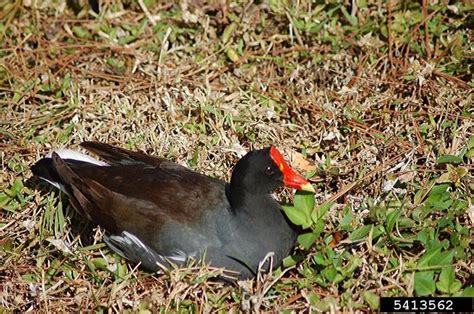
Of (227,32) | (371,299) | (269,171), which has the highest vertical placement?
(227,32)

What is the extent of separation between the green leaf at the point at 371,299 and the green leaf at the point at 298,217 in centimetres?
41

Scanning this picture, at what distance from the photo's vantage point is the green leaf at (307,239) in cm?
343

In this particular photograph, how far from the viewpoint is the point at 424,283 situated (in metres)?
3.21

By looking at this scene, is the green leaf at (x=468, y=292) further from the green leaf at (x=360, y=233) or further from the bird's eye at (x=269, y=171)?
the bird's eye at (x=269, y=171)

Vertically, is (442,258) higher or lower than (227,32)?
lower

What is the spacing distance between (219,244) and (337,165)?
91 centimetres

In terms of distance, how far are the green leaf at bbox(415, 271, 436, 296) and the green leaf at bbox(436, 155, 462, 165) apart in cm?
73

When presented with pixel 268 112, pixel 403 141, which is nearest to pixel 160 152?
pixel 268 112

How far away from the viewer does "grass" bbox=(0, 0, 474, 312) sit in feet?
11.3

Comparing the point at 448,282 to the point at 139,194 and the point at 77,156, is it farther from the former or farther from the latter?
the point at 77,156

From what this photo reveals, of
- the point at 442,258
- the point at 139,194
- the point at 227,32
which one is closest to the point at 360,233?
the point at 442,258

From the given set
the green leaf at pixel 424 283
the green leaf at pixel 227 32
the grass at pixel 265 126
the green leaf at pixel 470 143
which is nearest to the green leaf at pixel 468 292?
the grass at pixel 265 126

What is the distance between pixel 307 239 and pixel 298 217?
104 mm

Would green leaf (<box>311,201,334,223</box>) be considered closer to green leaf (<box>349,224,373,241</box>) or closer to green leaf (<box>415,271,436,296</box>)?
green leaf (<box>349,224,373,241</box>)
